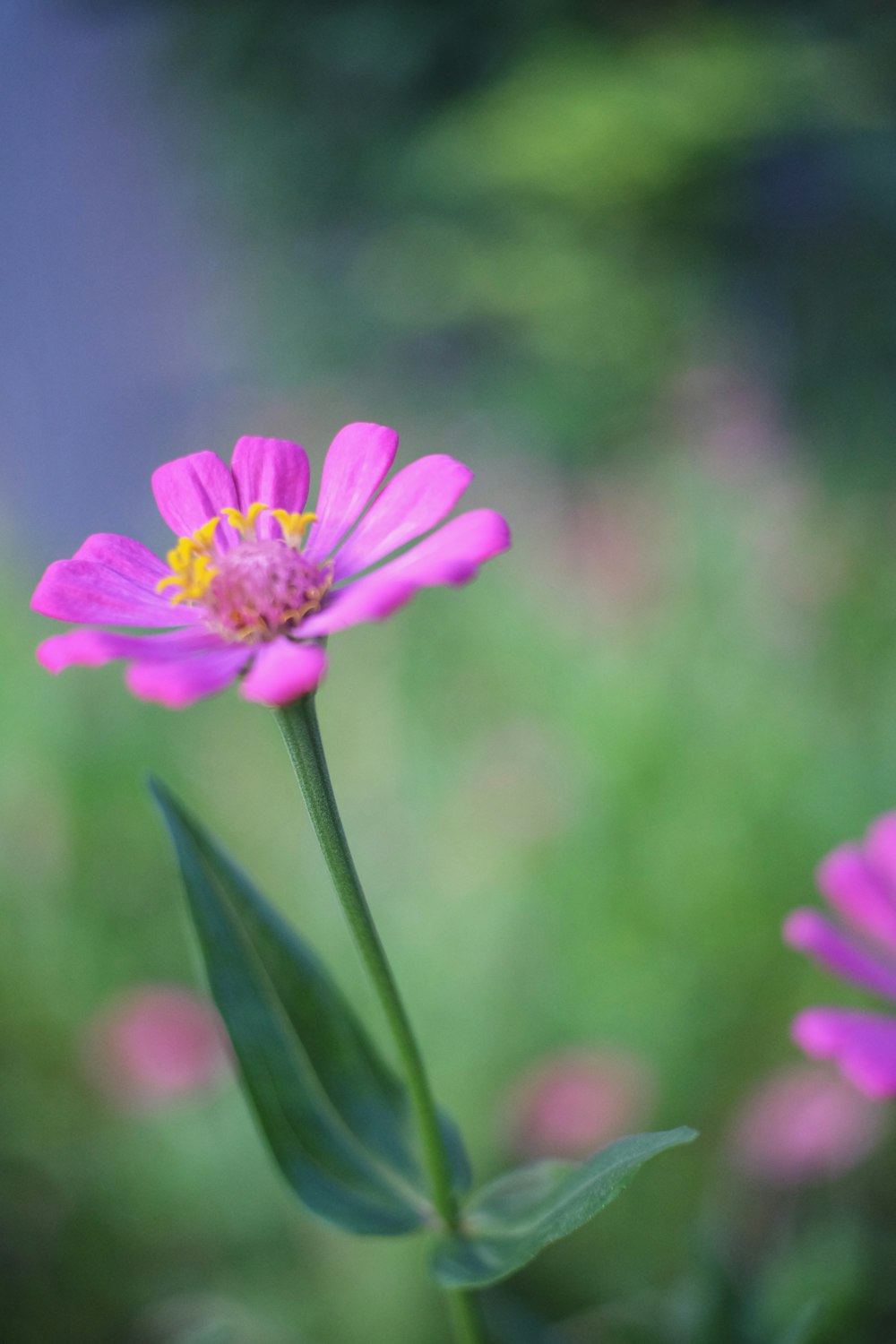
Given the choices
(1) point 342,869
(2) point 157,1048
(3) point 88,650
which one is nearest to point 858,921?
(1) point 342,869

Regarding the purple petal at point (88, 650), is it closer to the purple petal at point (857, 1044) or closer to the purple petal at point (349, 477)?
the purple petal at point (349, 477)

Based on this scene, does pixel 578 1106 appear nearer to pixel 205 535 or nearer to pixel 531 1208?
pixel 531 1208

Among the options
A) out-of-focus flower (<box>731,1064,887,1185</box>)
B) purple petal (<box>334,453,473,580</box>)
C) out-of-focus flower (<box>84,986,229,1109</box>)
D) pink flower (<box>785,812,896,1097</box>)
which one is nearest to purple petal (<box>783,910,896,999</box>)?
pink flower (<box>785,812,896,1097</box>)

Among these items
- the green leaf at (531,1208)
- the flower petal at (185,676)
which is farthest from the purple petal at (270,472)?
the green leaf at (531,1208)

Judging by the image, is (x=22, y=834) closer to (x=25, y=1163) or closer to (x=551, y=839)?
(x=25, y=1163)

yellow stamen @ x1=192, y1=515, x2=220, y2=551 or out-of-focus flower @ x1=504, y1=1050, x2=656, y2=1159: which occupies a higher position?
yellow stamen @ x1=192, y1=515, x2=220, y2=551

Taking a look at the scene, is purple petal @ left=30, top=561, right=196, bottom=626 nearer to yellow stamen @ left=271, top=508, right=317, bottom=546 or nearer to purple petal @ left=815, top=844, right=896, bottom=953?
yellow stamen @ left=271, top=508, right=317, bottom=546
